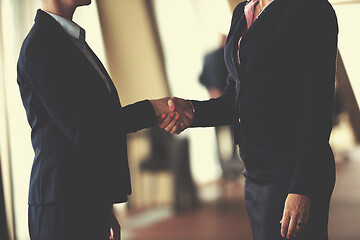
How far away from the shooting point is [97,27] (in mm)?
3008

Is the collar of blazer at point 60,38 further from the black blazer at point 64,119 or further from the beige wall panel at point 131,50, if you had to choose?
the beige wall panel at point 131,50

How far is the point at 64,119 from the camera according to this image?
1.06 meters

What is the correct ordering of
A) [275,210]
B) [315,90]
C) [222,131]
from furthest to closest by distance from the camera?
[222,131], [275,210], [315,90]

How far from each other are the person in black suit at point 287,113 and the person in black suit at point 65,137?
0.38 m

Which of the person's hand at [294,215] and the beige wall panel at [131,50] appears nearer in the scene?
the person's hand at [294,215]

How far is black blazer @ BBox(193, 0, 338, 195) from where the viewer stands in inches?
40.4

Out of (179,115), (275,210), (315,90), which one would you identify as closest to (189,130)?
(179,115)

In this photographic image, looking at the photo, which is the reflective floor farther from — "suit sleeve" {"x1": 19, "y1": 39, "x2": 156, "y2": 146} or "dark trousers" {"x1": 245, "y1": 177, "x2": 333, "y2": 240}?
"suit sleeve" {"x1": 19, "y1": 39, "x2": 156, "y2": 146}

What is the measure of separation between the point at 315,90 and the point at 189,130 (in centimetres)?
230

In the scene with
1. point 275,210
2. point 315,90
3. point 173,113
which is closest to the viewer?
point 315,90

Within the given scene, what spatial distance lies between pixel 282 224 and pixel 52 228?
58cm

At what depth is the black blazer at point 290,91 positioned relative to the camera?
40.4 inches

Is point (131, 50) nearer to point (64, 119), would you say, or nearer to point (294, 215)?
point (64, 119)

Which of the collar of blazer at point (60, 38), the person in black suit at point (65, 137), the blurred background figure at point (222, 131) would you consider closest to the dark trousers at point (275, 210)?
the person in black suit at point (65, 137)
